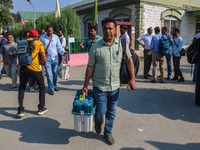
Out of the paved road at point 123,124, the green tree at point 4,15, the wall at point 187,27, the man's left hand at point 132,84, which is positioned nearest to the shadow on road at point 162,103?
the paved road at point 123,124

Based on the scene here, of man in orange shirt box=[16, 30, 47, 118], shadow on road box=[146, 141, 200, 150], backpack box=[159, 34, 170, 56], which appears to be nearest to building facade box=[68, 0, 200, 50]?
backpack box=[159, 34, 170, 56]

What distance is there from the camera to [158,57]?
21.6 feet

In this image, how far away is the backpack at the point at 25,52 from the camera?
3.89 metres

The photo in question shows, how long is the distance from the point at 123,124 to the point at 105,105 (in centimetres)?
103

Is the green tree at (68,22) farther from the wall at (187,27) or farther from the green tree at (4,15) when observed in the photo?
the green tree at (4,15)

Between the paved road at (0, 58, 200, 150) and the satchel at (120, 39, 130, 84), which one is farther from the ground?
the satchel at (120, 39, 130, 84)

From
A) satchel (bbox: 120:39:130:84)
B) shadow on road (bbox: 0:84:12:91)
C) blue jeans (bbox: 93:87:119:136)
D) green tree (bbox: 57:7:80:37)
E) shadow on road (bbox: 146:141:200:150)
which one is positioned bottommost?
shadow on road (bbox: 146:141:200:150)

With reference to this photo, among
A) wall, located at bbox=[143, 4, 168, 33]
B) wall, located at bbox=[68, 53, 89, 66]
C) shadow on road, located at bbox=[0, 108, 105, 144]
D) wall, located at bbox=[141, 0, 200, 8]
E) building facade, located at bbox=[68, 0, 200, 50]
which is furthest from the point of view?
wall, located at bbox=[141, 0, 200, 8]

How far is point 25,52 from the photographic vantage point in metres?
3.90

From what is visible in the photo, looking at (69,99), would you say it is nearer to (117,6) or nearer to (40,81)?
(40,81)

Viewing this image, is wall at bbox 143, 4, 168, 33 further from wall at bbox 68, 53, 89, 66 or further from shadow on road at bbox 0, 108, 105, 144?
shadow on road at bbox 0, 108, 105, 144

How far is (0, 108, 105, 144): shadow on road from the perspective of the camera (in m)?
3.19

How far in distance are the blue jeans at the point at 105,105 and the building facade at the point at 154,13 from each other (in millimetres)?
11145

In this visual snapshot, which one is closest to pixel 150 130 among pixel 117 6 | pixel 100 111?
pixel 100 111
